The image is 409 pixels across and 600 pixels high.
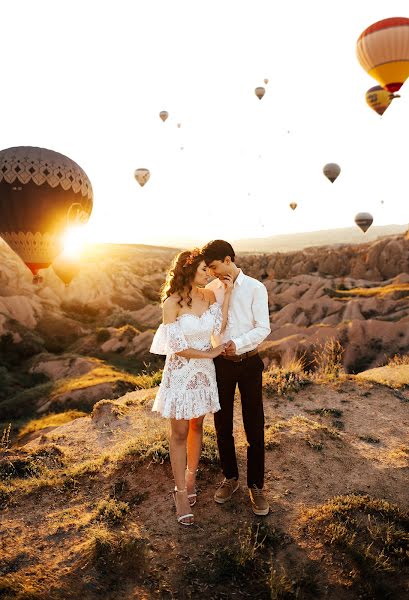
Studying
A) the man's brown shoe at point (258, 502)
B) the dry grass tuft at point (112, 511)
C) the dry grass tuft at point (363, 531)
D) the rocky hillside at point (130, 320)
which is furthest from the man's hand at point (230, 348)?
the rocky hillside at point (130, 320)

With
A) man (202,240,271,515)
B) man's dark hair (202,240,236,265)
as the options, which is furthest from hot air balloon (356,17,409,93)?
man's dark hair (202,240,236,265)

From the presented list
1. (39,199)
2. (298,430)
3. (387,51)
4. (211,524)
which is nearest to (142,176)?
(39,199)

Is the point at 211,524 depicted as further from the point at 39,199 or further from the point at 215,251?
the point at 39,199

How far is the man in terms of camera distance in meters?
4.20

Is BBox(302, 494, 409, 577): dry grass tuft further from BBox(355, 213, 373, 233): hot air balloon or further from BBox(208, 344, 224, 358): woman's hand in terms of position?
BBox(355, 213, 373, 233): hot air balloon

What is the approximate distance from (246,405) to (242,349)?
62 centimetres

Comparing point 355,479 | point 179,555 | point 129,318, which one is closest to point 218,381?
point 179,555

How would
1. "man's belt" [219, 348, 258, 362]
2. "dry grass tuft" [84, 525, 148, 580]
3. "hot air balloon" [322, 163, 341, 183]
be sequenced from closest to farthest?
"dry grass tuft" [84, 525, 148, 580] → "man's belt" [219, 348, 258, 362] → "hot air balloon" [322, 163, 341, 183]

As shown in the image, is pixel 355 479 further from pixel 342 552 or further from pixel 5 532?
pixel 5 532

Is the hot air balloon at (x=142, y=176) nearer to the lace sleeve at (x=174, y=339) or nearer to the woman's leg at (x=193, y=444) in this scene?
the woman's leg at (x=193, y=444)

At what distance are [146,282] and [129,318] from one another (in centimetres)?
1747

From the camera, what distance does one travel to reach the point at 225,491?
4973 millimetres

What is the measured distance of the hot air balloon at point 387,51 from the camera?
16.8 metres

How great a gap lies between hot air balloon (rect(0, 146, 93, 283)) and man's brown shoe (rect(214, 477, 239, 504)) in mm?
13250
